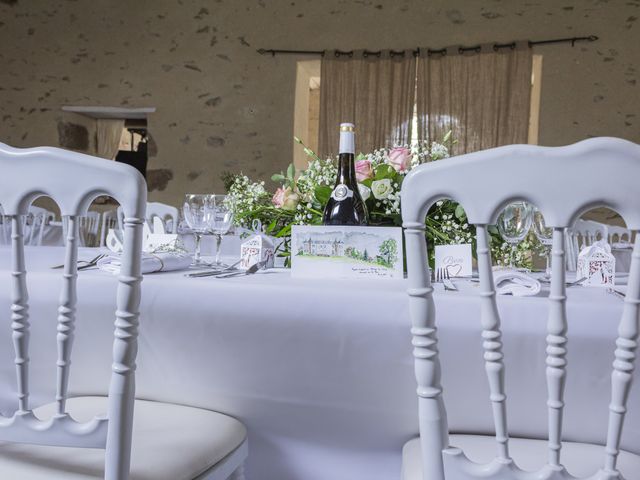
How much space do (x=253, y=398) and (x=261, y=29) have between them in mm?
5220

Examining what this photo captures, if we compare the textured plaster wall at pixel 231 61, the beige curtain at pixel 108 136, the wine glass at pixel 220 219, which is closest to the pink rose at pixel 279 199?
the wine glass at pixel 220 219

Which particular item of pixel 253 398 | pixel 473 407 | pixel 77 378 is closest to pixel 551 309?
pixel 473 407

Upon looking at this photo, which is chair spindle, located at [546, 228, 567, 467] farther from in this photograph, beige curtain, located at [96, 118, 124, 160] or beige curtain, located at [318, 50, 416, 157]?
beige curtain, located at [96, 118, 124, 160]

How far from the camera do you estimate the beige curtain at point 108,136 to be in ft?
21.0

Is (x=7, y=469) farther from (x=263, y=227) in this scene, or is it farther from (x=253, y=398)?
(x=263, y=227)

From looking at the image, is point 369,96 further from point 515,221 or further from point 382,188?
point 515,221

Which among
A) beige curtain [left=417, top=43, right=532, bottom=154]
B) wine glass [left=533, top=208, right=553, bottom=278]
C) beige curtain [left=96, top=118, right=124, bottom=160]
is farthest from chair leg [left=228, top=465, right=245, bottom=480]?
beige curtain [left=96, top=118, right=124, bottom=160]

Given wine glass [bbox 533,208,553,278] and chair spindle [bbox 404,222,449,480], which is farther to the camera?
wine glass [bbox 533,208,553,278]

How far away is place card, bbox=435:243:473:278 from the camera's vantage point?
114cm

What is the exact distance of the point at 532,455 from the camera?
0.83 m

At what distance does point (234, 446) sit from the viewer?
3.14 feet

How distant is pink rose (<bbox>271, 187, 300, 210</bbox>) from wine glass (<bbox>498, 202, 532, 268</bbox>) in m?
0.51

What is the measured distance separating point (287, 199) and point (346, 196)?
184 mm

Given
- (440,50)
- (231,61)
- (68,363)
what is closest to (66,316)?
(68,363)
